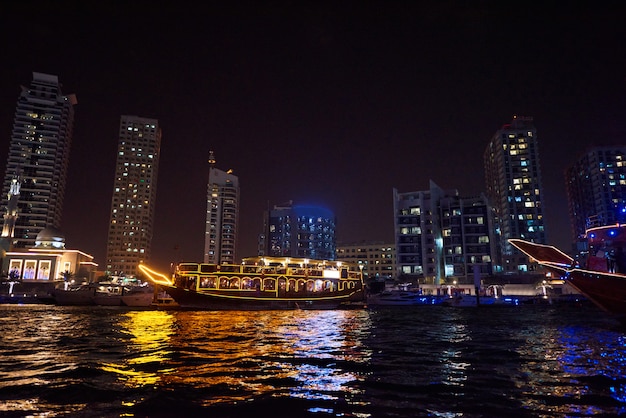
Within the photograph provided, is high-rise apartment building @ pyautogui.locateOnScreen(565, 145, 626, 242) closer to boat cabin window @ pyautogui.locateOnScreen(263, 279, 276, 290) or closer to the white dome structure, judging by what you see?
boat cabin window @ pyautogui.locateOnScreen(263, 279, 276, 290)

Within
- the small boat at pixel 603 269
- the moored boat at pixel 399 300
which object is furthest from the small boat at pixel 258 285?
the small boat at pixel 603 269

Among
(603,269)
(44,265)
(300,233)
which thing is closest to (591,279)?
(603,269)

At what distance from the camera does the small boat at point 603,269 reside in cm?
3173

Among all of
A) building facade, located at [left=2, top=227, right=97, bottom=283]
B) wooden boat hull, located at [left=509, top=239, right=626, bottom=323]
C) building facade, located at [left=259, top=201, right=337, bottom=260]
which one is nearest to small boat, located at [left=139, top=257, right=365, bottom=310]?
wooden boat hull, located at [left=509, top=239, right=626, bottom=323]

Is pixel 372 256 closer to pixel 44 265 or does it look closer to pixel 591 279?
pixel 44 265

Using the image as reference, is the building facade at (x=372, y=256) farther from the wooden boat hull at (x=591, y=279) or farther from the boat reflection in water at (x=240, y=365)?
the boat reflection in water at (x=240, y=365)

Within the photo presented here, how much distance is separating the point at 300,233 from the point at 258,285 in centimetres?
11618

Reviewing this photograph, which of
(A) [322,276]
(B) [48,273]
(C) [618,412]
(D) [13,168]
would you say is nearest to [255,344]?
(C) [618,412]

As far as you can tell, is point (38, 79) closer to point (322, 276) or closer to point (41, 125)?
point (41, 125)

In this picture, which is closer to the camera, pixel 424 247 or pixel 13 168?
pixel 424 247

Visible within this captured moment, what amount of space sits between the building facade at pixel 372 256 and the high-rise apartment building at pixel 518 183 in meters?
52.0

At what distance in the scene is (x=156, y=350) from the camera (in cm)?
1600

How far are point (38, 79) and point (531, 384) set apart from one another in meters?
203

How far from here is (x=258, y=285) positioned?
5722 centimetres
